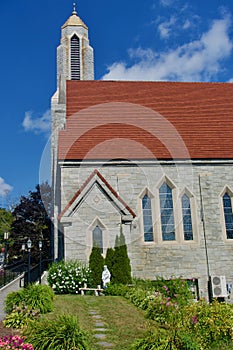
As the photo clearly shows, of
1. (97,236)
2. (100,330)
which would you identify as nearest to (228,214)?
(97,236)

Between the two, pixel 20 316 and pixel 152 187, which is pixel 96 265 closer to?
pixel 152 187

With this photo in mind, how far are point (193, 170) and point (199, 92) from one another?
6.96 meters

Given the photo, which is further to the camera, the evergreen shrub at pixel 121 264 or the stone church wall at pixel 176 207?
the stone church wall at pixel 176 207

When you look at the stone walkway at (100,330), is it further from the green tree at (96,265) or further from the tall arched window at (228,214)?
the tall arched window at (228,214)

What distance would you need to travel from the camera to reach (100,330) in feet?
27.3

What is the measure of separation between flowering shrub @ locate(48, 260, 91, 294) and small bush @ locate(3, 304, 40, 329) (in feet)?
16.8

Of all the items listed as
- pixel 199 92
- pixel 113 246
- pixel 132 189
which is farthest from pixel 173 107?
pixel 113 246

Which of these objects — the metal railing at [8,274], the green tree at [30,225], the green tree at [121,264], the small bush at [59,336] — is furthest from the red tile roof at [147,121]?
the green tree at [30,225]

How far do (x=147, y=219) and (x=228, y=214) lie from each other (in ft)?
13.8

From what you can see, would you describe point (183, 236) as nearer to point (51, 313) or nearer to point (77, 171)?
point (77, 171)

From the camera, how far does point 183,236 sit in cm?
1802

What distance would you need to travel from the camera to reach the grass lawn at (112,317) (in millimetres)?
7773

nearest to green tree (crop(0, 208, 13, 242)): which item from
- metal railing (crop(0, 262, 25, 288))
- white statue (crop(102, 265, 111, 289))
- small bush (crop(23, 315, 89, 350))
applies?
metal railing (crop(0, 262, 25, 288))

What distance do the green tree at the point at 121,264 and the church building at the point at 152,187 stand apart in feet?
1.04
